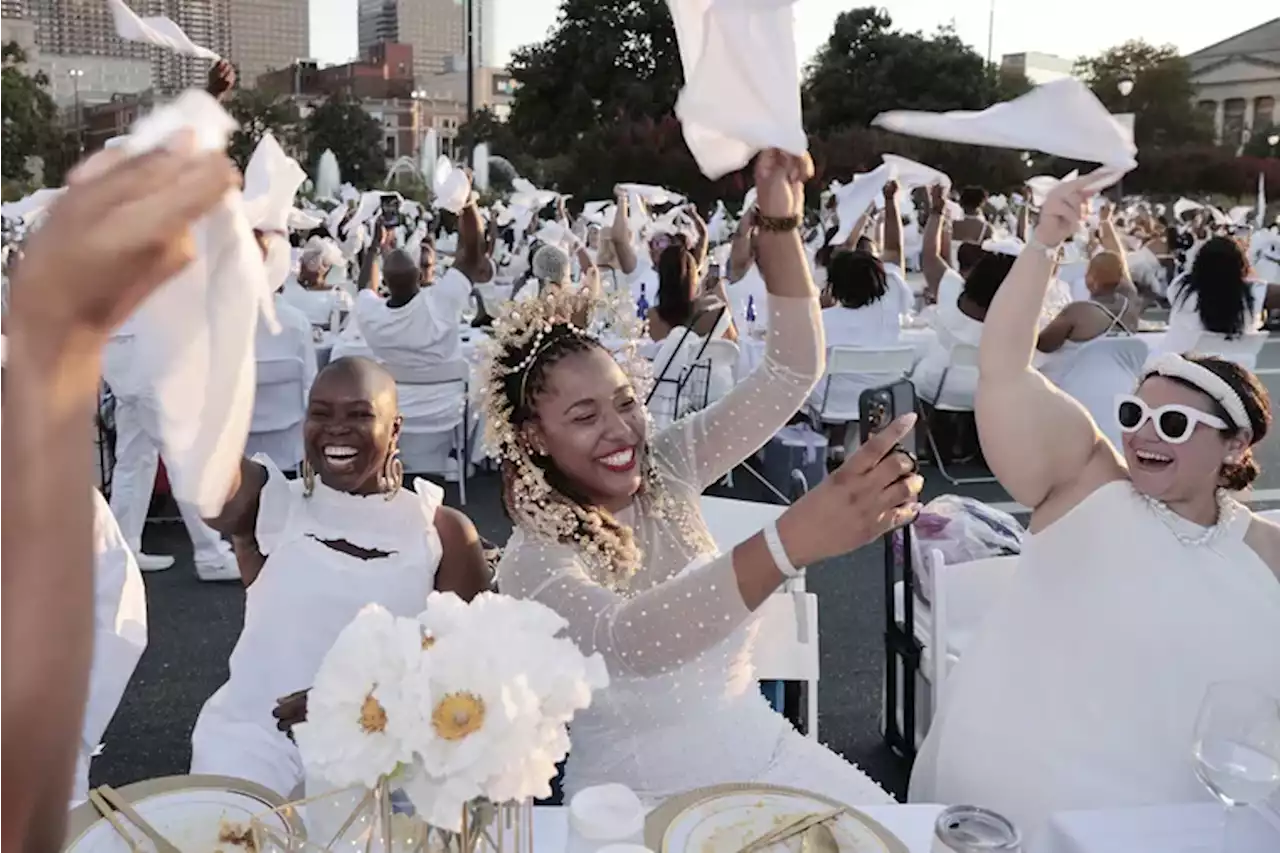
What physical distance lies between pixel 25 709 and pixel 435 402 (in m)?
6.60

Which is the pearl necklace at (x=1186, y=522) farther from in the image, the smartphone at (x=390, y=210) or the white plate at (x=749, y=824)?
the smartphone at (x=390, y=210)

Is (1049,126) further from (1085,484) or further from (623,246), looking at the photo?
(623,246)

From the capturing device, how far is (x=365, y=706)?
1214 mm

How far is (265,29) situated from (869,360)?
15.1ft

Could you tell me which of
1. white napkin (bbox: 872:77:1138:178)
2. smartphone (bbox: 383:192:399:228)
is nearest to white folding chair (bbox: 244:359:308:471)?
white napkin (bbox: 872:77:1138:178)

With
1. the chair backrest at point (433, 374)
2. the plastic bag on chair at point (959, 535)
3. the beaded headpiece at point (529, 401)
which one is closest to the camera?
the beaded headpiece at point (529, 401)

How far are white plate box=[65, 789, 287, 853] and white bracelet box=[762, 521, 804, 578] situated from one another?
0.84 m

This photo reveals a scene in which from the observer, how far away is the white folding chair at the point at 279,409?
6.21m

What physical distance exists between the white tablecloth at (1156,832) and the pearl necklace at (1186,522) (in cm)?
58

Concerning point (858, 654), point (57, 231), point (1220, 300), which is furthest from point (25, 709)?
point (1220, 300)

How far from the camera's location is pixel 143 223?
2.05 ft

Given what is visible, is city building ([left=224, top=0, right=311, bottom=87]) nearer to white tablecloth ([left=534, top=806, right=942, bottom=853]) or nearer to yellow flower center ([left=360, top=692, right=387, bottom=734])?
white tablecloth ([left=534, top=806, right=942, bottom=853])

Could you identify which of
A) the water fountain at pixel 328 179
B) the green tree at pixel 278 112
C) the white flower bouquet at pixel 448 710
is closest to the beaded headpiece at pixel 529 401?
the white flower bouquet at pixel 448 710

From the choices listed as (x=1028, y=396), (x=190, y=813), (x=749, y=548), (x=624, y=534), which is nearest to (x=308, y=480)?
(x=624, y=534)
